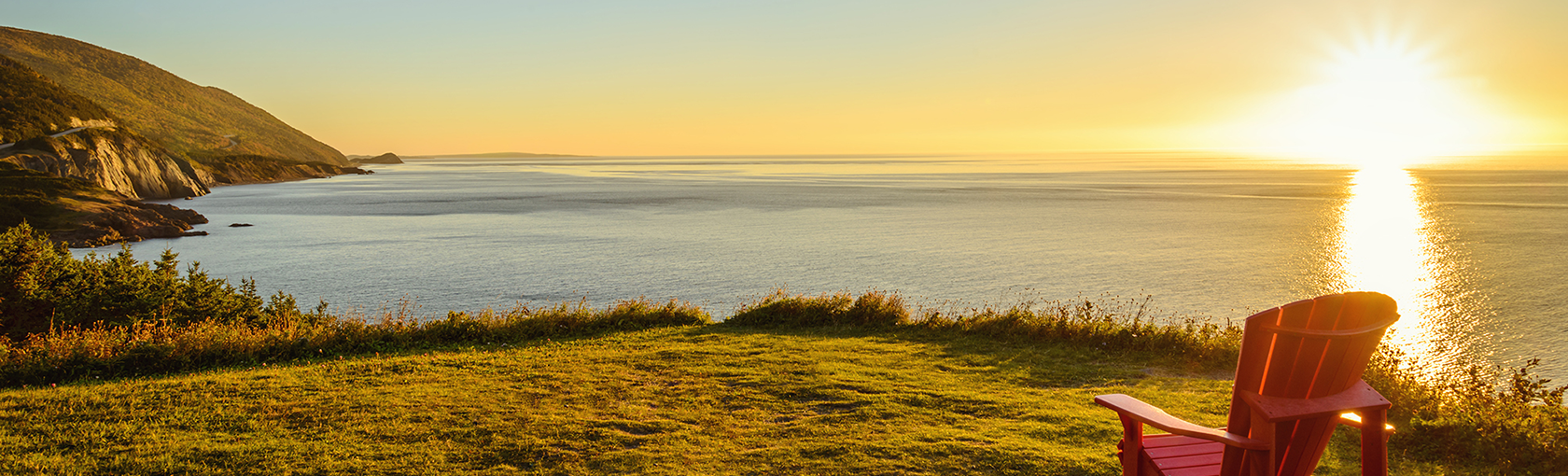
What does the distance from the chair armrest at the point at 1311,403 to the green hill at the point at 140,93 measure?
155489 mm

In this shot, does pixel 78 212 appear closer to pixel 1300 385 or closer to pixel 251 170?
pixel 1300 385

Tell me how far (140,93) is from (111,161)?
128m

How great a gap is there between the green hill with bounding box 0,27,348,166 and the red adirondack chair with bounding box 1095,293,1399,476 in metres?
155

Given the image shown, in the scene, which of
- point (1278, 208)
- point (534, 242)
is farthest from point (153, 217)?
point (1278, 208)

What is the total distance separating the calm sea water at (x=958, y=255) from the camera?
23.1 meters

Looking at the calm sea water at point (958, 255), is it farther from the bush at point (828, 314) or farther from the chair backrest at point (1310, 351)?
the chair backrest at point (1310, 351)

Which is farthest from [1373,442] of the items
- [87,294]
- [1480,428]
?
[87,294]

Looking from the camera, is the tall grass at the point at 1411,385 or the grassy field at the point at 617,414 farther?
the tall grass at the point at 1411,385

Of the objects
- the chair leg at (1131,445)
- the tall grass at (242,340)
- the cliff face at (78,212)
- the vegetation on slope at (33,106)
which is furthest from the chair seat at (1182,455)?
the vegetation on slope at (33,106)

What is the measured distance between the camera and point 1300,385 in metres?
3.56

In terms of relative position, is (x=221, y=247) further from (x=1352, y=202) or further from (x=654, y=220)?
(x=1352, y=202)

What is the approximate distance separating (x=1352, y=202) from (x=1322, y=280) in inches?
2046

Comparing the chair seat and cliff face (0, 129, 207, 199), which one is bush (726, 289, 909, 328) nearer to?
the chair seat

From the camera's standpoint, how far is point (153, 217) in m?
47.9
